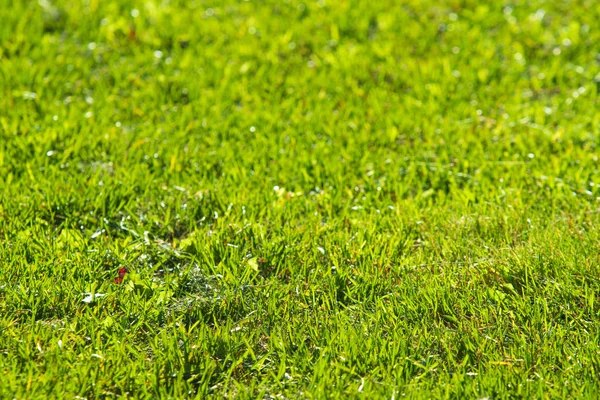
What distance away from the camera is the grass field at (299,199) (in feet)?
9.52

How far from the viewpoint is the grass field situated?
9.52 ft

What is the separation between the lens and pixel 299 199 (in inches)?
161

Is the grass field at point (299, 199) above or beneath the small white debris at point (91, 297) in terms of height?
above

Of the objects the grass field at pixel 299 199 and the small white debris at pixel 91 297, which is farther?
the small white debris at pixel 91 297

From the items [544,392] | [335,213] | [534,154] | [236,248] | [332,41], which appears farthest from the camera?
[332,41]

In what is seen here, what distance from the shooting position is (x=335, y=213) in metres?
4.02

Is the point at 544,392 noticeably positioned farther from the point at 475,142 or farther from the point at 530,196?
the point at 475,142

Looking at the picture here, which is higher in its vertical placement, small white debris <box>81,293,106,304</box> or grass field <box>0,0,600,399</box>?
grass field <box>0,0,600,399</box>

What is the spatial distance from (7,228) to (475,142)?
288 centimetres

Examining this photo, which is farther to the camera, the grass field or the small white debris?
the small white debris

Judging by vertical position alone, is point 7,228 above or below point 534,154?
below

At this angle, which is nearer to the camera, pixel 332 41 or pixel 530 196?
pixel 530 196

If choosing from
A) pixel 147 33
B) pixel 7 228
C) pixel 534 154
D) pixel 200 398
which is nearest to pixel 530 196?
pixel 534 154

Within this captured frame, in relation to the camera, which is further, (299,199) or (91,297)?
(299,199)
